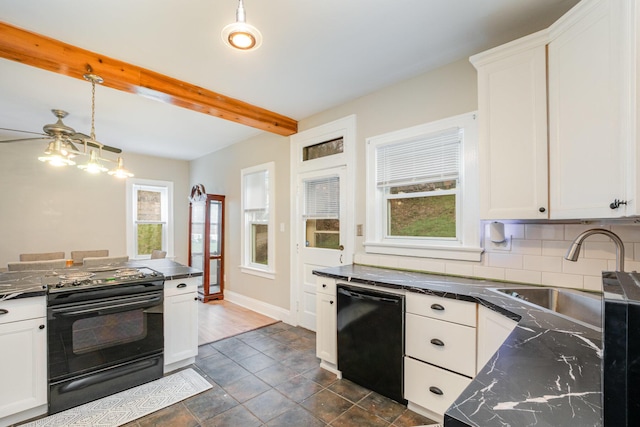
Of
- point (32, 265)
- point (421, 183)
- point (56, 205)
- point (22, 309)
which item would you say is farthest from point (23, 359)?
point (56, 205)

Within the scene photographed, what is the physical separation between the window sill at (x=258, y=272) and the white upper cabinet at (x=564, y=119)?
9.85ft

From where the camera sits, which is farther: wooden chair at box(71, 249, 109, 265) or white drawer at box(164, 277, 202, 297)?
wooden chair at box(71, 249, 109, 265)

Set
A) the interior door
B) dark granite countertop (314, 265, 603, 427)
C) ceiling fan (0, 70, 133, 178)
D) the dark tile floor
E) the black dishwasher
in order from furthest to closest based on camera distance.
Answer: the interior door, ceiling fan (0, 70, 133, 178), the black dishwasher, the dark tile floor, dark granite countertop (314, 265, 603, 427)

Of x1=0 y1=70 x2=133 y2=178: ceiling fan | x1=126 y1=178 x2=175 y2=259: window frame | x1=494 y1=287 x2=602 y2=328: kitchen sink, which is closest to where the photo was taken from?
x1=494 y1=287 x2=602 y2=328: kitchen sink

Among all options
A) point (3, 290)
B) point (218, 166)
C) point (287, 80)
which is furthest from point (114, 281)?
point (218, 166)

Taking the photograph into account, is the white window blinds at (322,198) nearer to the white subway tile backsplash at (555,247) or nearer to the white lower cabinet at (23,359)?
the white subway tile backsplash at (555,247)

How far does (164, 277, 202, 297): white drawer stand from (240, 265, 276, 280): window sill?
1.52 metres

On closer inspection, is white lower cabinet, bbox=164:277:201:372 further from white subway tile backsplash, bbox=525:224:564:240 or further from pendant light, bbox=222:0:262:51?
white subway tile backsplash, bbox=525:224:564:240

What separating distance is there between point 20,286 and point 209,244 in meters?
2.88

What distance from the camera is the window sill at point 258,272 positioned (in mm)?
4151

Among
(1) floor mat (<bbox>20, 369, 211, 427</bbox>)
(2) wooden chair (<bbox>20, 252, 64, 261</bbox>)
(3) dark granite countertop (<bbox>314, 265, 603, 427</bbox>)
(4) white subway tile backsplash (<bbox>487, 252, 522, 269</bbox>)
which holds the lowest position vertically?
(1) floor mat (<bbox>20, 369, 211, 427</bbox>)

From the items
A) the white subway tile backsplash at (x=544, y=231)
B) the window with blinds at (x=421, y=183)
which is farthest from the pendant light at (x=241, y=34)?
the white subway tile backsplash at (x=544, y=231)

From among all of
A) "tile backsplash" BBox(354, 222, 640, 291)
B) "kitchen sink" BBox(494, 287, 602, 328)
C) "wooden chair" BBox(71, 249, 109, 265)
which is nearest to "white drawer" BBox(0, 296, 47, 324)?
"wooden chair" BBox(71, 249, 109, 265)

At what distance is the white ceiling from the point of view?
182cm
